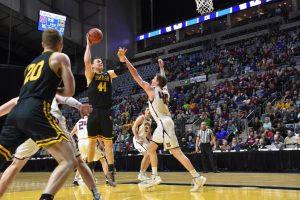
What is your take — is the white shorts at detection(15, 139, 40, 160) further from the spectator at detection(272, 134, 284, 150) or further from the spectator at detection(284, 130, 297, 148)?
the spectator at detection(284, 130, 297, 148)

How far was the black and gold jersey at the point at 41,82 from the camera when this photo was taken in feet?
11.9

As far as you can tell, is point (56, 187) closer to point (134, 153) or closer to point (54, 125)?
point (54, 125)

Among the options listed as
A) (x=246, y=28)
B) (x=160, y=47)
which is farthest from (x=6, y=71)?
(x=246, y=28)

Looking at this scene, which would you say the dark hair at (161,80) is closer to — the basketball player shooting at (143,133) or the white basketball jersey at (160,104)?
the white basketball jersey at (160,104)

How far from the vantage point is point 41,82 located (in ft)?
11.9

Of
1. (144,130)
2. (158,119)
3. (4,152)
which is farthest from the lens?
(144,130)

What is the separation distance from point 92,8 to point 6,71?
311 inches

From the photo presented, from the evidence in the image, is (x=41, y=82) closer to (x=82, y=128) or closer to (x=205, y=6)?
(x=82, y=128)

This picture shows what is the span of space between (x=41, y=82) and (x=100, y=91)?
353cm

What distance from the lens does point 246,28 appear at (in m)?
24.8

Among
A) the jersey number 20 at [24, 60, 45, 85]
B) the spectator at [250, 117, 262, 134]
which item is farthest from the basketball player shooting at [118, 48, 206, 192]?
the spectator at [250, 117, 262, 134]

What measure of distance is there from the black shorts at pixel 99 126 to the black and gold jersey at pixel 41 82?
337cm

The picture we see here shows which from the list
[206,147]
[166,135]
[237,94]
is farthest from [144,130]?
[237,94]

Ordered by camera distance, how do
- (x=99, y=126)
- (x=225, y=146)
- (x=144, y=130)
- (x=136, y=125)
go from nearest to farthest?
(x=99, y=126), (x=136, y=125), (x=144, y=130), (x=225, y=146)
